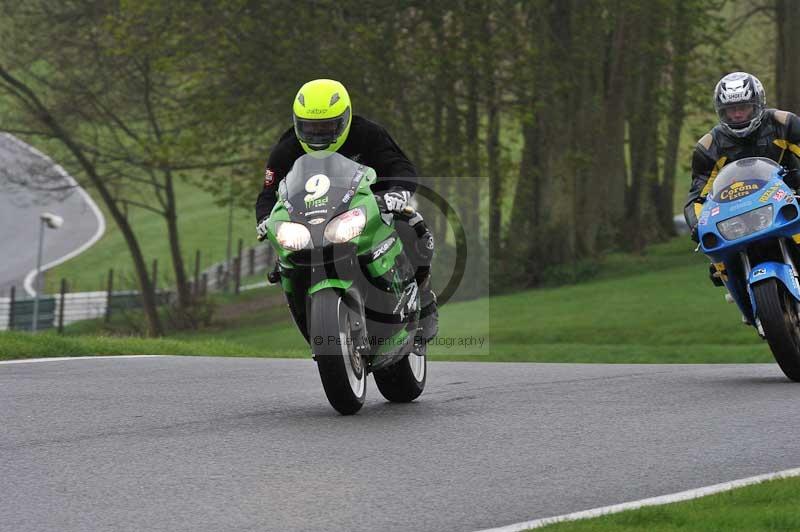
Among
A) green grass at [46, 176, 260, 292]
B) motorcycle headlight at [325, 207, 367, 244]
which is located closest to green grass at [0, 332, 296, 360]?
motorcycle headlight at [325, 207, 367, 244]

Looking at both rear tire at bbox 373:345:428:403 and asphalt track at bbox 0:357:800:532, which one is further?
rear tire at bbox 373:345:428:403

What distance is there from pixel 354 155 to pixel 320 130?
0.46 m

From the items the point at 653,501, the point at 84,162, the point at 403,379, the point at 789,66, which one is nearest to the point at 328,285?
the point at 403,379

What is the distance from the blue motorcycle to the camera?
984 cm

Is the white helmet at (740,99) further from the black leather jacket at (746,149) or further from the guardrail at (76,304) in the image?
the guardrail at (76,304)

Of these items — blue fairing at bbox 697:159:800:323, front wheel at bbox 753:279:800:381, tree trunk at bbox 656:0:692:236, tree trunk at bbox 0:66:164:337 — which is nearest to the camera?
front wheel at bbox 753:279:800:381

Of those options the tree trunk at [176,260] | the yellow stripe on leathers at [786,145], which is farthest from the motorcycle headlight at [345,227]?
the tree trunk at [176,260]

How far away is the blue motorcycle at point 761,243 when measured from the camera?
32.3 ft

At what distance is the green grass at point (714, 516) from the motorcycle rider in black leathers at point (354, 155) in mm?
3269

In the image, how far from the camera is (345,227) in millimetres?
8164

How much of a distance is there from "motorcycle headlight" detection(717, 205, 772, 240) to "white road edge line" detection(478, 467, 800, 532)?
377 centimetres

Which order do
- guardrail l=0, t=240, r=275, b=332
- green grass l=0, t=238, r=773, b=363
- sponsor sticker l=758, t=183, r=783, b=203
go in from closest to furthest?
1. sponsor sticker l=758, t=183, r=783, b=203
2. green grass l=0, t=238, r=773, b=363
3. guardrail l=0, t=240, r=275, b=332

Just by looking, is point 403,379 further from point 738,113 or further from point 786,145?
point 786,145

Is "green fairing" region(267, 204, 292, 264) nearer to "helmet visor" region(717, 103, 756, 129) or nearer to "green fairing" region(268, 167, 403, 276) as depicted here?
"green fairing" region(268, 167, 403, 276)
